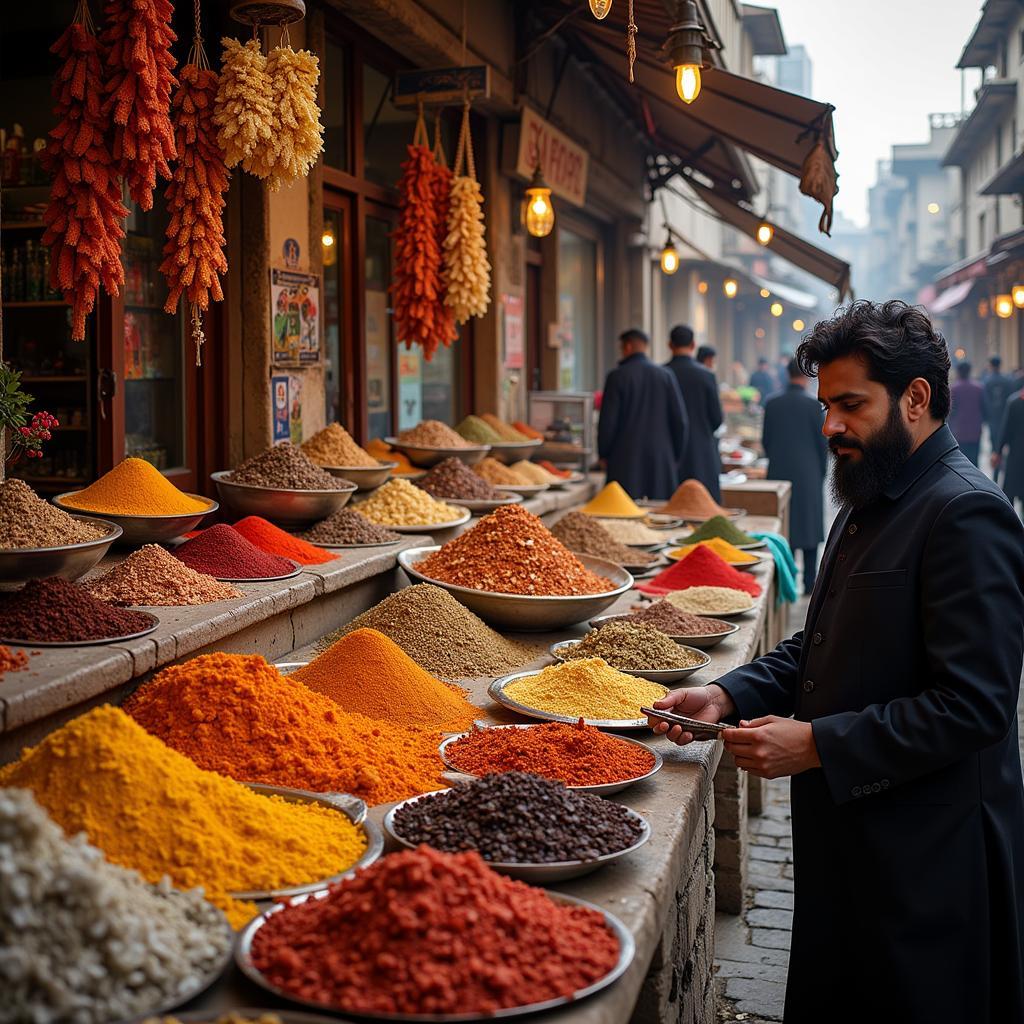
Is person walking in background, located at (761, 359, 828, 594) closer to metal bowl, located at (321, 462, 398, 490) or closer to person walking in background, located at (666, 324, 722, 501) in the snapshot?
person walking in background, located at (666, 324, 722, 501)

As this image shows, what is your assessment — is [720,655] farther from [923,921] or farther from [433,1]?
[433,1]

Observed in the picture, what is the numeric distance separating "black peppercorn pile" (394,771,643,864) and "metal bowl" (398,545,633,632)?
1.61 m

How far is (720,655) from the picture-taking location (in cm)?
A: 374

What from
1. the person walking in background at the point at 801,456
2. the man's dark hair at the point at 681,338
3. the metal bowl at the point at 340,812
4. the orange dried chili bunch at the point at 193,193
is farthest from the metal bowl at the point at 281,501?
the person walking in background at the point at 801,456

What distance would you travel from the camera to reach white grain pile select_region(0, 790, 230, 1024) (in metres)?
1.35

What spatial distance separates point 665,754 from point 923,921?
0.70m

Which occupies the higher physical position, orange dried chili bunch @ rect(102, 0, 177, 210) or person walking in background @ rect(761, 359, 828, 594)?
orange dried chili bunch @ rect(102, 0, 177, 210)

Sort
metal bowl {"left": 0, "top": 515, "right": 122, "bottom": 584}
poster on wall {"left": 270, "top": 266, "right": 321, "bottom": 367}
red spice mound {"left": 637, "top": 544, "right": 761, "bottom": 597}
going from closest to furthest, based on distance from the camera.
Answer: metal bowl {"left": 0, "top": 515, "right": 122, "bottom": 584} → red spice mound {"left": 637, "top": 544, "right": 761, "bottom": 597} → poster on wall {"left": 270, "top": 266, "right": 321, "bottom": 367}

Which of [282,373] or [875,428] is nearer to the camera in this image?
[875,428]

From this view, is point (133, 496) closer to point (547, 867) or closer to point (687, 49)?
point (547, 867)

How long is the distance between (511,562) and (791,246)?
389 inches

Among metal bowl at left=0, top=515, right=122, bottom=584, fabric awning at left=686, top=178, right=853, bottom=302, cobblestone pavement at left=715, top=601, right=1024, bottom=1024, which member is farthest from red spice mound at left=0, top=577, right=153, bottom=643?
fabric awning at left=686, top=178, right=853, bottom=302

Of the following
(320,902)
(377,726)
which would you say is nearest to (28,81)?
(377,726)

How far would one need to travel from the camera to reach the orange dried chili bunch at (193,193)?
3.57 metres
